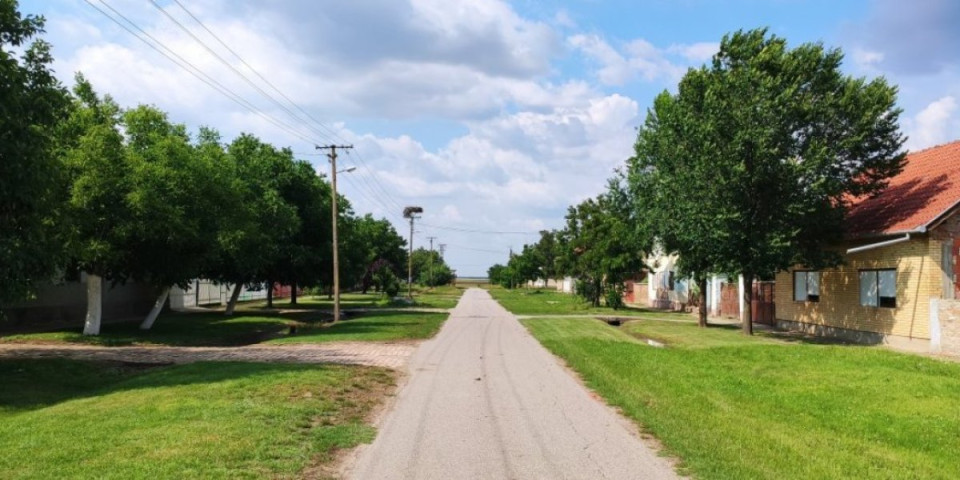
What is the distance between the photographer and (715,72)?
23734mm

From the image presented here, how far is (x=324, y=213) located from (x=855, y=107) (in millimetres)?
29937

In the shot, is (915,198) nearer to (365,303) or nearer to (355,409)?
(355,409)

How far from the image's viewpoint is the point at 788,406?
35.3 feet

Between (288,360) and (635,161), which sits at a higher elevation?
(635,161)

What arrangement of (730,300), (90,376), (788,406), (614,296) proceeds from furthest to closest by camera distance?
(614,296), (730,300), (90,376), (788,406)

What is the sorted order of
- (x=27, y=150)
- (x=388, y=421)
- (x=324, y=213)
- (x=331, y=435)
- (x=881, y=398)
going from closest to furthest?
(x=331, y=435) → (x=388, y=421) → (x=881, y=398) → (x=27, y=150) → (x=324, y=213)

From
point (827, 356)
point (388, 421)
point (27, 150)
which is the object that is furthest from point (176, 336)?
point (827, 356)

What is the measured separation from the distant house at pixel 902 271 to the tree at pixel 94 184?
2151 centimetres

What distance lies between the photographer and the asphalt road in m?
6.86

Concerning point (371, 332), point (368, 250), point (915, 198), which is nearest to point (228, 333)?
point (371, 332)

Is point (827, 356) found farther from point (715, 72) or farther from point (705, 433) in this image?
point (715, 72)

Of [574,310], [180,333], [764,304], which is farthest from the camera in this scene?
[574,310]

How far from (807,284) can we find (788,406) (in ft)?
57.4

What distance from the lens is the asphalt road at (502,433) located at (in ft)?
22.5
